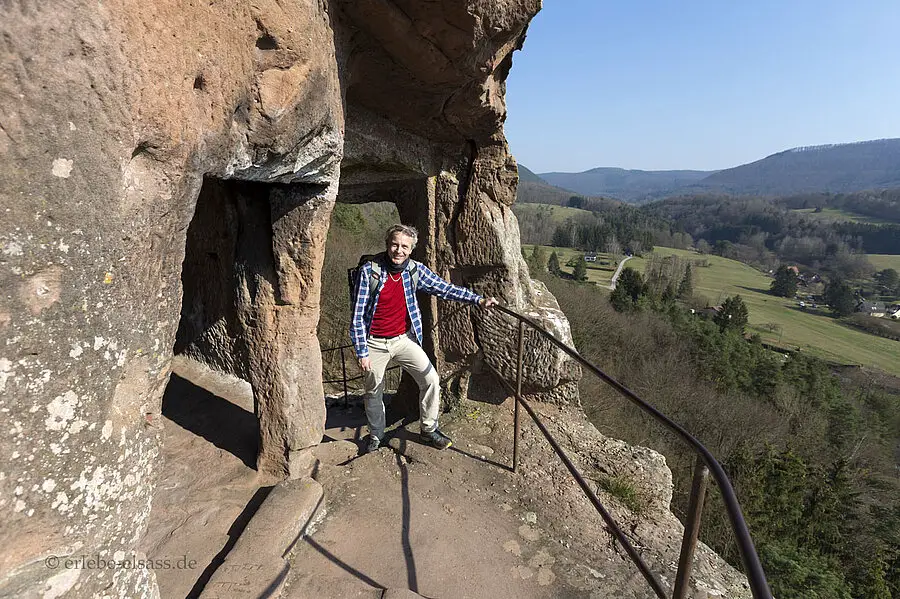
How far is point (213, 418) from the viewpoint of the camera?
14.8 feet

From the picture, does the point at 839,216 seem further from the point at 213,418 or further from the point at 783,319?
the point at 213,418

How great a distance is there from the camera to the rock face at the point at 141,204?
4.79 ft

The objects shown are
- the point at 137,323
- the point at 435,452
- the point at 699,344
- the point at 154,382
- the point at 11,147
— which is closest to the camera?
the point at 11,147

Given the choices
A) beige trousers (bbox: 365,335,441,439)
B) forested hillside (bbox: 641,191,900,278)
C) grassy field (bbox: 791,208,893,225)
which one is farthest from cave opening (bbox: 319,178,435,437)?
grassy field (bbox: 791,208,893,225)

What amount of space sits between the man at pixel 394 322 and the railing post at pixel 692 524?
246 cm

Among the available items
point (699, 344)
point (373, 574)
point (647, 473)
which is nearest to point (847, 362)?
point (699, 344)

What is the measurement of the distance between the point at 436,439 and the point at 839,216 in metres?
152

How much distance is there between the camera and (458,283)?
545 centimetres

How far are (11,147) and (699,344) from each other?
31.4m

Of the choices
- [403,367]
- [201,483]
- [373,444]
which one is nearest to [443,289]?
[403,367]

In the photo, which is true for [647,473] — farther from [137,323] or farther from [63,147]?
[63,147]

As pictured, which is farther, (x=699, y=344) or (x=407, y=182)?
(x=699, y=344)

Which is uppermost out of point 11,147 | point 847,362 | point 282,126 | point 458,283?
point 282,126

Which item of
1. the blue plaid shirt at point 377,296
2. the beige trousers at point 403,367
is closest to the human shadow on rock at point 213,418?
the beige trousers at point 403,367
